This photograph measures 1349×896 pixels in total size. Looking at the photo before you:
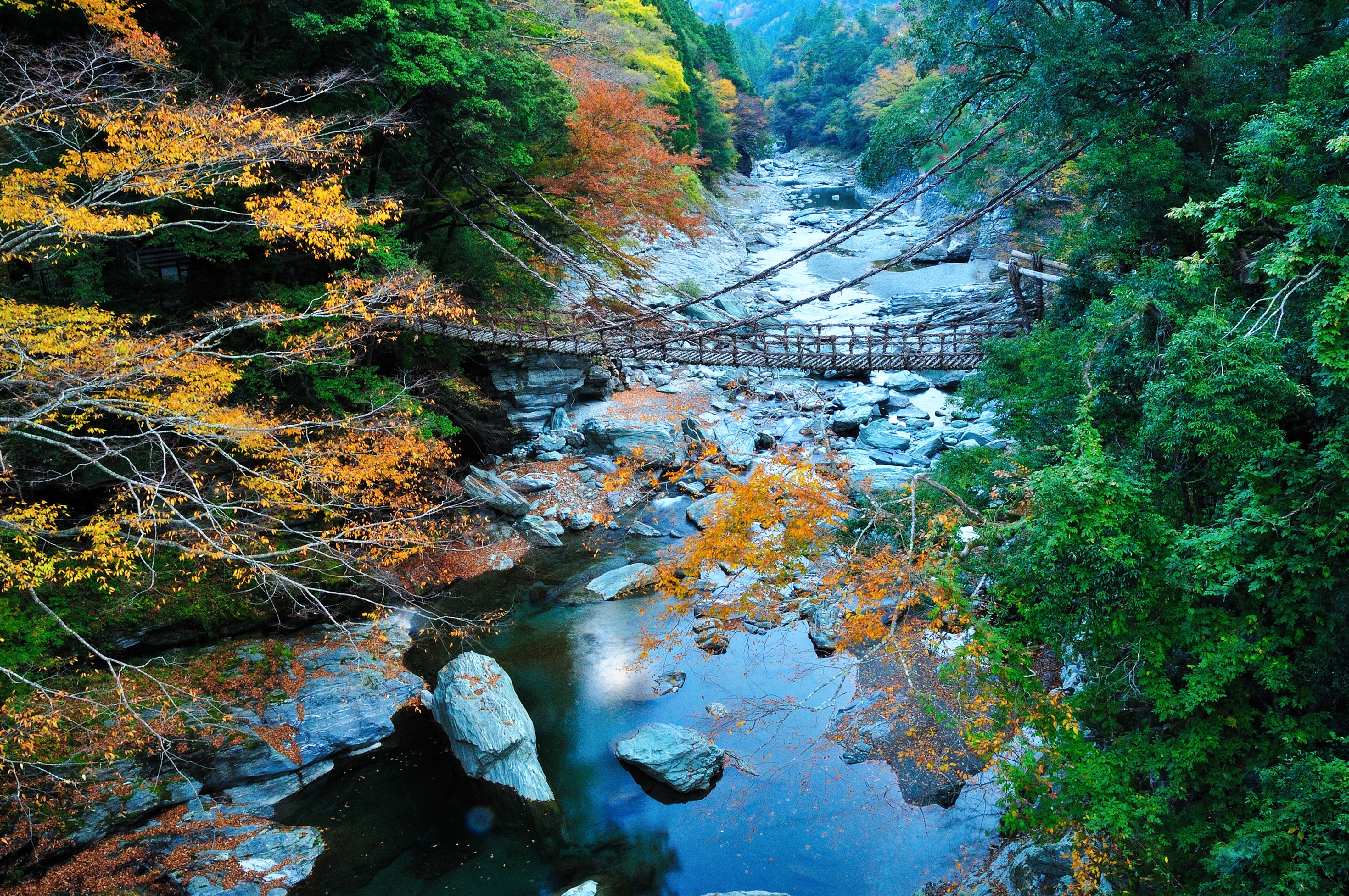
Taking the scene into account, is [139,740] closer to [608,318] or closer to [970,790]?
[970,790]

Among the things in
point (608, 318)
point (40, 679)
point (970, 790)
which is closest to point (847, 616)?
point (970, 790)

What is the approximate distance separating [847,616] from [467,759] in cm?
375

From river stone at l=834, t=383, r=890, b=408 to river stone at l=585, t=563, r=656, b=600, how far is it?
17.6ft

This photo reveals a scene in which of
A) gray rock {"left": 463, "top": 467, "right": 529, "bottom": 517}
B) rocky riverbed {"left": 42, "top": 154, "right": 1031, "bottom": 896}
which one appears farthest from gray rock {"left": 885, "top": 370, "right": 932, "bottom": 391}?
gray rock {"left": 463, "top": 467, "right": 529, "bottom": 517}

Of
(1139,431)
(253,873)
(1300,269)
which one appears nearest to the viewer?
(1300,269)

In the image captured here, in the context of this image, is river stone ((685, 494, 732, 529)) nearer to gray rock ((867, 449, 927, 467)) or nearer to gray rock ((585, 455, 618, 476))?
gray rock ((585, 455, 618, 476))

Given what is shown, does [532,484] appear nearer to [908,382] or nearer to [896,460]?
[896,460]

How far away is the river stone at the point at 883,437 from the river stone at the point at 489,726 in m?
6.82

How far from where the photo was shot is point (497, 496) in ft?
34.2

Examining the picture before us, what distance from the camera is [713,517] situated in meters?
8.09

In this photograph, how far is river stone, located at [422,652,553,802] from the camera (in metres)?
6.18

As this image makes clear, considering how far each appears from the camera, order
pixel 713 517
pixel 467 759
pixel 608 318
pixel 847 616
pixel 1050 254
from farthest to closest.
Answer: pixel 608 318 < pixel 1050 254 < pixel 713 517 < pixel 467 759 < pixel 847 616

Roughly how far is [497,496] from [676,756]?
5.42 metres

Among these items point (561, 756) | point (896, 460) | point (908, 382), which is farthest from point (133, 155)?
point (908, 382)
